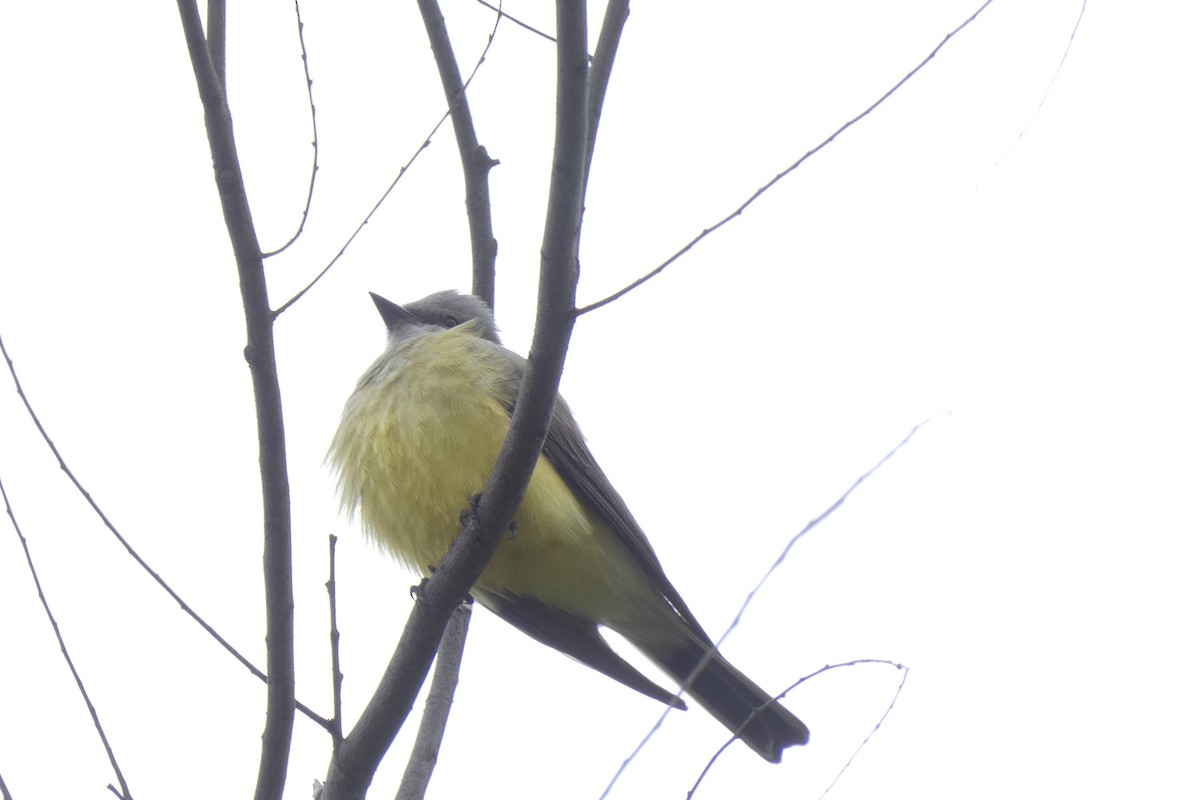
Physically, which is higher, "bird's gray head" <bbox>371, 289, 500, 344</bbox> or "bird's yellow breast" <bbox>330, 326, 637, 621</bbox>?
"bird's gray head" <bbox>371, 289, 500, 344</bbox>

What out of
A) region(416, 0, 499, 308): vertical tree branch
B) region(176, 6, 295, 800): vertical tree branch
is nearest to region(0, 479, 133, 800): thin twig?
region(176, 6, 295, 800): vertical tree branch

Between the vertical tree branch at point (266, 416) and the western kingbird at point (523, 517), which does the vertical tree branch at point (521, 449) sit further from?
the western kingbird at point (523, 517)

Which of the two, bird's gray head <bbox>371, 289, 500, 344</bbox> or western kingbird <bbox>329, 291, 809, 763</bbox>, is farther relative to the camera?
bird's gray head <bbox>371, 289, 500, 344</bbox>

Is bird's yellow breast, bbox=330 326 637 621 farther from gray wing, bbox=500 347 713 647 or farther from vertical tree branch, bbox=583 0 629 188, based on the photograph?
vertical tree branch, bbox=583 0 629 188

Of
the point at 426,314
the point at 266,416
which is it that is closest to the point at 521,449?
the point at 266,416

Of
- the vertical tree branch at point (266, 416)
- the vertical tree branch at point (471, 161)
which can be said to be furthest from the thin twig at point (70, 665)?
the vertical tree branch at point (471, 161)

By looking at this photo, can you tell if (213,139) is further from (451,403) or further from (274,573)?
(451,403)

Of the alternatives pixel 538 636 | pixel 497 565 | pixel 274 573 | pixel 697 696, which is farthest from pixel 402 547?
pixel 274 573
